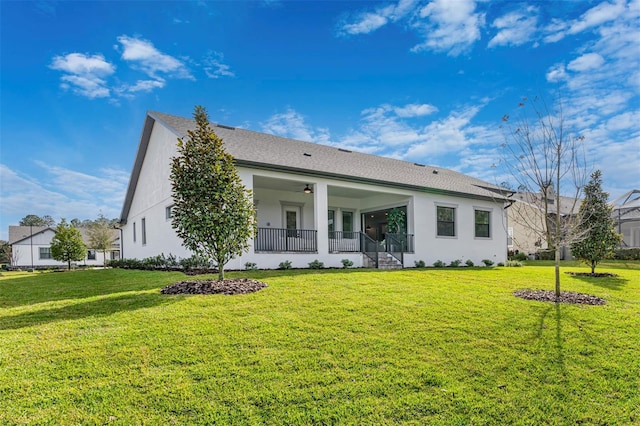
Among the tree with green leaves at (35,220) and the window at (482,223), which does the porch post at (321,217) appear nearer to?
the window at (482,223)

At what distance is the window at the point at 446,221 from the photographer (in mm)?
17406

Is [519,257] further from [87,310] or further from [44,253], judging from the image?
[44,253]

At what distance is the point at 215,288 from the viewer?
756cm

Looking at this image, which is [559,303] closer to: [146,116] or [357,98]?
[357,98]

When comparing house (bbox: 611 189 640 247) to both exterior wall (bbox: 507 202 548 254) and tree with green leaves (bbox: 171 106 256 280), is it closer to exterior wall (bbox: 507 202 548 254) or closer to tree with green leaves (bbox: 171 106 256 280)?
exterior wall (bbox: 507 202 548 254)

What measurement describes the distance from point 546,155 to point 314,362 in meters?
7.08

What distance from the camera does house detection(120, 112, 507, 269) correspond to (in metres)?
13.5

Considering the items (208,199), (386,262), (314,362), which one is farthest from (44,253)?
(314,362)

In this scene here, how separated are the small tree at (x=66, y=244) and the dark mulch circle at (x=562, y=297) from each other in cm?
2747

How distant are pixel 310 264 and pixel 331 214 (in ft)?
19.7

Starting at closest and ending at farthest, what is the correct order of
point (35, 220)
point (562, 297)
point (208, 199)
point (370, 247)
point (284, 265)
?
1. point (562, 297)
2. point (208, 199)
3. point (284, 265)
4. point (370, 247)
5. point (35, 220)

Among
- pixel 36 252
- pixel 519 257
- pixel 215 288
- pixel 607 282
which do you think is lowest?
pixel 36 252

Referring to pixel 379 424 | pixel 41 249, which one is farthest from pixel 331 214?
pixel 41 249

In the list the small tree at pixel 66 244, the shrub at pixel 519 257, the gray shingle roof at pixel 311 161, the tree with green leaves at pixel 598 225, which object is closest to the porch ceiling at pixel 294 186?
the gray shingle roof at pixel 311 161
